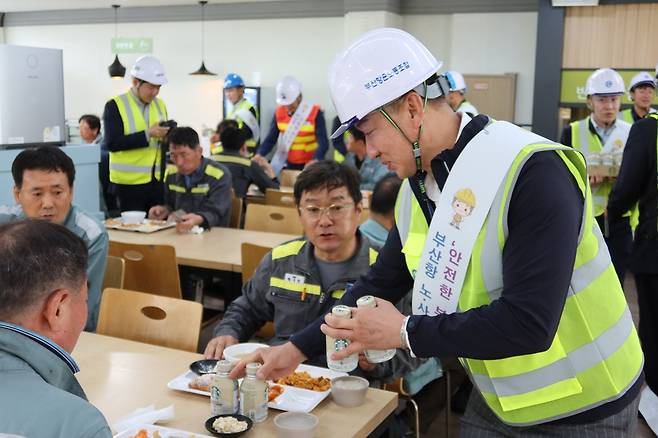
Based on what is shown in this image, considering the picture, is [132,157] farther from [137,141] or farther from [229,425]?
[229,425]

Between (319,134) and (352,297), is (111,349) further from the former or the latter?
(319,134)

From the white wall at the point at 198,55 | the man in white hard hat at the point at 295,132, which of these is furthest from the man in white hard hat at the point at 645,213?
the white wall at the point at 198,55

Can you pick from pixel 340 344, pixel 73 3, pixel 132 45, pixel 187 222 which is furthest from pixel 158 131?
pixel 73 3

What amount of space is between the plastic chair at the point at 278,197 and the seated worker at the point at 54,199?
8.26ft

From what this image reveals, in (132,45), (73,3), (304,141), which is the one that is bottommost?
(304,141)

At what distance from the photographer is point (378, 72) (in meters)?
1.48

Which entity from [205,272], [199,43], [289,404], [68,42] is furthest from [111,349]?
[68,42]

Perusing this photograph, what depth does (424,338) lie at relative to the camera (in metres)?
1.43

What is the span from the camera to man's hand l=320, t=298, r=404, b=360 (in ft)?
4.88

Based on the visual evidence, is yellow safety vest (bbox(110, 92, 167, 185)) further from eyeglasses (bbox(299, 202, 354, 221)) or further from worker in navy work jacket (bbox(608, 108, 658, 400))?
worker in navy work jacket (bbox(608, 108, 658, 400))

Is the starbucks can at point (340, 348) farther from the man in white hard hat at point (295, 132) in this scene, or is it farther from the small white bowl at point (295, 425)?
the man in white hard hat at point (295, 132)

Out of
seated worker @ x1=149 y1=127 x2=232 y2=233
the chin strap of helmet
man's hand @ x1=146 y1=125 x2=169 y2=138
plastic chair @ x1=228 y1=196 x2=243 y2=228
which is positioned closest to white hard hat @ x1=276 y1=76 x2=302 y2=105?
man's hand @ x1=146 y1=125 x2=169 y2=138

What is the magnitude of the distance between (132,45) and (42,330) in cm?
1132

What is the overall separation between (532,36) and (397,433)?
7.33m
